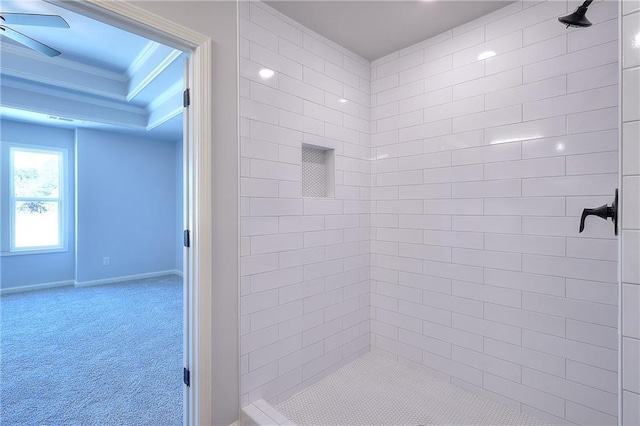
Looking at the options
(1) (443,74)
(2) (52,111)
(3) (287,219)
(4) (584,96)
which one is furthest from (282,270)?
(2) (52,111)

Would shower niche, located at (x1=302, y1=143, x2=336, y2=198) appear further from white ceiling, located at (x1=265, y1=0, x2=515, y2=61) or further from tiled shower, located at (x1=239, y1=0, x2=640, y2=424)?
white ceiling, located at (x1=265, y1=0, x2=515, y2=61)

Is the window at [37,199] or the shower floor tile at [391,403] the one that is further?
the window at [37,199]

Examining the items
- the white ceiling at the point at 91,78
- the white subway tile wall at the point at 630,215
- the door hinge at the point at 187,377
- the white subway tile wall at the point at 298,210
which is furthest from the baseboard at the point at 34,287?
the white subway tile wall at the point at 630,215

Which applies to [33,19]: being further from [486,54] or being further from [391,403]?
[391,403]

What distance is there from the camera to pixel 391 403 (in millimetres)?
2018

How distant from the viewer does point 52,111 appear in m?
4.09

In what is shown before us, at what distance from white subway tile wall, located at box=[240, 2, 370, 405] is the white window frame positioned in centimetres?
490

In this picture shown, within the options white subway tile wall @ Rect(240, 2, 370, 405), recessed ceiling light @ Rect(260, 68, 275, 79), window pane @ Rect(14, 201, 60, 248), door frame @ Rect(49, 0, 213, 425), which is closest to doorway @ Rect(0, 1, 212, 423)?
door frame @ Rect(49, 0, 213, 425)

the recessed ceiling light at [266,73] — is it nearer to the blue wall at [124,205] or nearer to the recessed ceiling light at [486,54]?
the recessed ceiling light at [486,54]

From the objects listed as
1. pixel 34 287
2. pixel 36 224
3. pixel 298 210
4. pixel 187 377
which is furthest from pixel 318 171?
pixel 34 287

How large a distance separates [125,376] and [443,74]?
11.3 ft

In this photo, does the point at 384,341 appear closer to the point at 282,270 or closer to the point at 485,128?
the point at 282,270

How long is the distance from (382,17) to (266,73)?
3.01 feet

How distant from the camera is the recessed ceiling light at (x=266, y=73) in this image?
195 centimetres
